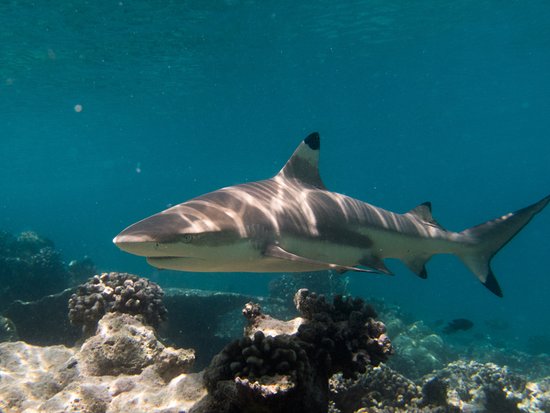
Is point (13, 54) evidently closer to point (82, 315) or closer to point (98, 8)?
point (98, 8)

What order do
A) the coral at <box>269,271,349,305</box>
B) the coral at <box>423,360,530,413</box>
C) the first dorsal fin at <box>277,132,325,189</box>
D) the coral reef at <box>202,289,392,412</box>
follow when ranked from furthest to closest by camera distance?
the coral at <box>269,271,349,305</box> → the coral at <box>423,360,530,413</box> → the first dorsal fin at <box>277,132,325,189</box> → the coral reef at <box>202,289,392,412</box>

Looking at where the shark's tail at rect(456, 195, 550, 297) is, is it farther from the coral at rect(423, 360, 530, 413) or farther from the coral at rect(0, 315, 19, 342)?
the coral at rect(0, 315, 19, 342)

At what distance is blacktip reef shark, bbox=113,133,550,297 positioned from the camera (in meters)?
3.70

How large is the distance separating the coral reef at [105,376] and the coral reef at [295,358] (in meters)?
0.61

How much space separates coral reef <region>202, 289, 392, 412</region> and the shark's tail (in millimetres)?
3397

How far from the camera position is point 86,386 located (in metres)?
4.04

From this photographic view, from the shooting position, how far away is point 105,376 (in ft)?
14.5

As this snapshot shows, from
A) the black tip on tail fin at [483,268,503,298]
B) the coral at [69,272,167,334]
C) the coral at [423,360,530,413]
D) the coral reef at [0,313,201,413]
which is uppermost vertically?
the coral at [69,272,167,334]

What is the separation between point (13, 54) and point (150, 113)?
71.4 feet

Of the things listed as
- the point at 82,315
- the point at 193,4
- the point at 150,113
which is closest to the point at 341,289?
the point at 82,315

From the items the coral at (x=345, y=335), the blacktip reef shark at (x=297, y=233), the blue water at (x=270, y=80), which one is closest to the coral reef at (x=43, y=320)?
the blacktip reef shark at (x=297, y=233)

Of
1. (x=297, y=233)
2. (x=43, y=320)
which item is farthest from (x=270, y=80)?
(x=297, y=233)

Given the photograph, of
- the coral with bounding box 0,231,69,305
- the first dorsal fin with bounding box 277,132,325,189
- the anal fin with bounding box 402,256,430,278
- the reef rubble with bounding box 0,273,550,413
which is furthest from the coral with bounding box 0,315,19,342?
the anal fin with bounding box 402,256,430,278

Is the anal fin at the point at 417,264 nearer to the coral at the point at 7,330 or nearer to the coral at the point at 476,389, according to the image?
the coral at the point at 476,389
